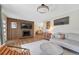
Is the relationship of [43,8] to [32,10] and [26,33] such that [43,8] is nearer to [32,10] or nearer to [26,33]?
[32,10]

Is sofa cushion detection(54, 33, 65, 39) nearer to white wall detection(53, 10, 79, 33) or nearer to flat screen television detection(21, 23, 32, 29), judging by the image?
white wall detection(53, 10, 79, 33)

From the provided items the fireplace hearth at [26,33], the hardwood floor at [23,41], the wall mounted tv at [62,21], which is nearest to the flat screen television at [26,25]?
the fireplace hearth at [26,33]

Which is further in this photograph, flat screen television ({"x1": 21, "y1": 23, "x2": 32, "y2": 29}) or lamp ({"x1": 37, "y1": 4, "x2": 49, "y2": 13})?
flat screen television ({"x1": 21, "y1": 23, "x2": 32, "y2": 29})

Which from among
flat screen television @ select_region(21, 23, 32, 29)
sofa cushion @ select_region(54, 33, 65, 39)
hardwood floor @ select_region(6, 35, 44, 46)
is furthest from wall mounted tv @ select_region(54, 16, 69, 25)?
flat screen television @ select_region(21, 23, 32, 29)

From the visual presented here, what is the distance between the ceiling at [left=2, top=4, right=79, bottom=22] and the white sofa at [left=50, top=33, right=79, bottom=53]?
464mm

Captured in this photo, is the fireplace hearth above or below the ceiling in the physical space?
below

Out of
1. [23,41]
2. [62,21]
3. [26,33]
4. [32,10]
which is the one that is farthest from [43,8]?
[23,41]

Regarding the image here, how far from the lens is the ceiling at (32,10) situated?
1.46 m

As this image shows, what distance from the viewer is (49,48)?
5.10 feet

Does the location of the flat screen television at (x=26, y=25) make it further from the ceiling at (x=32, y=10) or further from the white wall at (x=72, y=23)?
the white wall at (x=72, y=23)

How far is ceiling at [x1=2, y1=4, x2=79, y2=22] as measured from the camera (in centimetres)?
146

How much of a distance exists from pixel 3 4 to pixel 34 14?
58 centimetres
